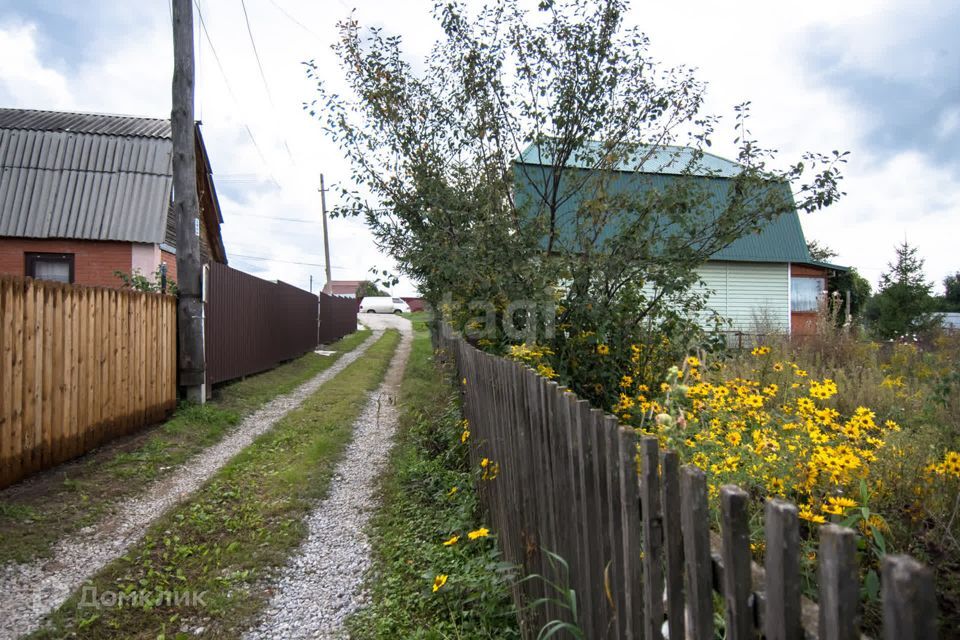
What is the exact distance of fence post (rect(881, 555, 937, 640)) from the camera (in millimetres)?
822

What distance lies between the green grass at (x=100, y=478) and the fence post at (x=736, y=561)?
4.31 m

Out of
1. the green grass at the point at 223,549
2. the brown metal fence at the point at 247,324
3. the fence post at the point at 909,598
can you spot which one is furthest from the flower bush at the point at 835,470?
the brown metal fence at the point at 247,324

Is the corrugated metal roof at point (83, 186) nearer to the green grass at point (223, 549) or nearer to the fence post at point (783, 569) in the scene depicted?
the green grass at point (223, 549)

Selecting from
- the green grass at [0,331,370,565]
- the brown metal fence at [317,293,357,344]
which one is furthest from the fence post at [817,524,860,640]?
the brown metal fence at [317,293,357,344]

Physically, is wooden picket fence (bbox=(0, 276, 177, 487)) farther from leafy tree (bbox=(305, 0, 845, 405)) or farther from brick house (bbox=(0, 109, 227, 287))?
brick house (bbox=(0, 109, 227, 287))

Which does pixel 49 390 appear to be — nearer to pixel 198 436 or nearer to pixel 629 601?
pixel 198 436

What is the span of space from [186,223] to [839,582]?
9.08 metres

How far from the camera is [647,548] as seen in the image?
1499 mm

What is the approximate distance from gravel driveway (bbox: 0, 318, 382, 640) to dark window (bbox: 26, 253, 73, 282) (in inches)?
429

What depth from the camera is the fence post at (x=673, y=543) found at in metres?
1.39

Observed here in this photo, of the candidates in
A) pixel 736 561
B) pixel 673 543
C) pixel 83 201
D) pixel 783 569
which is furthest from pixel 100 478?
pixel 83 201


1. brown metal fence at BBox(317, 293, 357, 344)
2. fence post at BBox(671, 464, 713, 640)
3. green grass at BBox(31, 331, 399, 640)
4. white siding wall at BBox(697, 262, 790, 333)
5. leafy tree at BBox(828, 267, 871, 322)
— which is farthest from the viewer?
leafy tree at BBox(828, 267, 871, 322)

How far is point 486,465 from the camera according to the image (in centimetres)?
376

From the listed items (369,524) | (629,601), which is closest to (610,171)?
(369,524)
